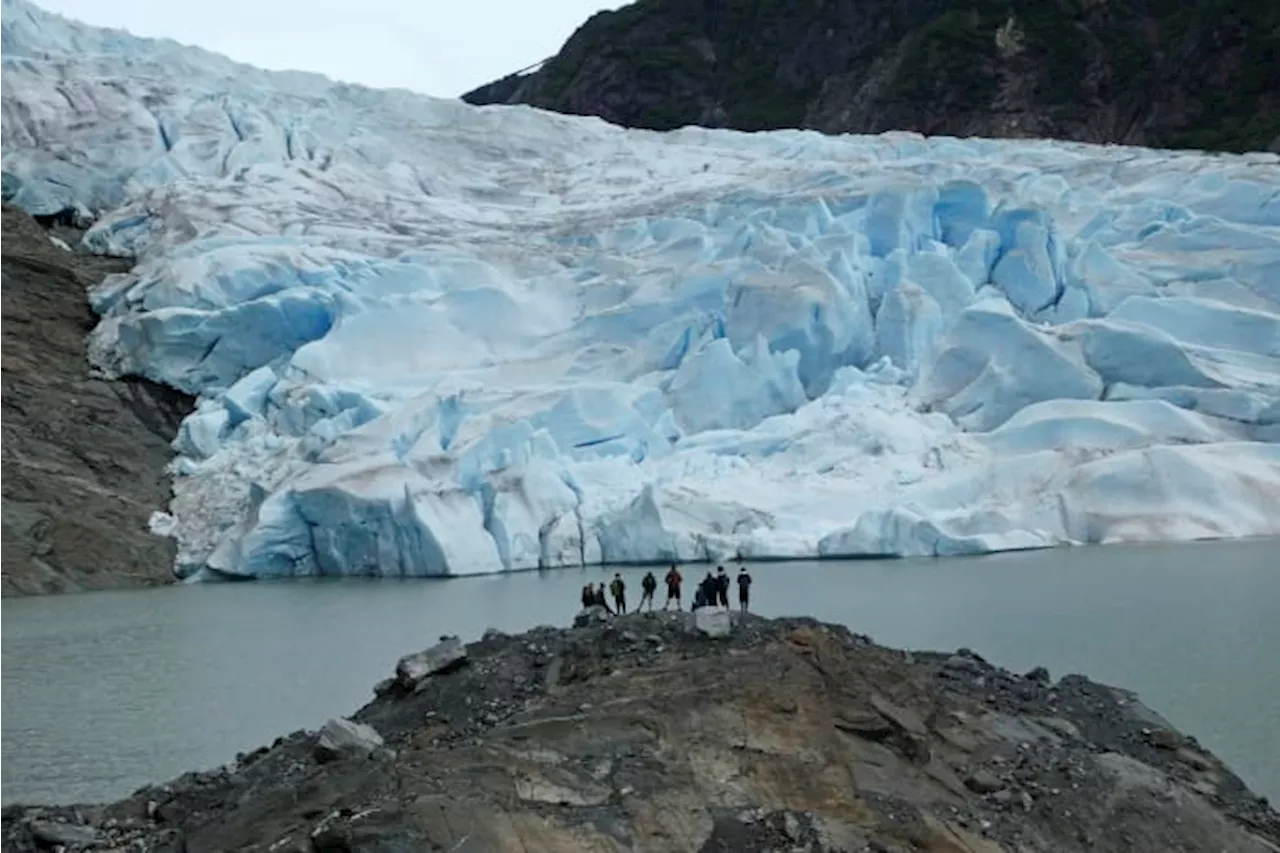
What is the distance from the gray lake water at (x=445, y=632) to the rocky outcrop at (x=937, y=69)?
97.2ft

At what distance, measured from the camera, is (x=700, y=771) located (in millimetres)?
4875

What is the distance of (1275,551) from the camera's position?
15695 mm

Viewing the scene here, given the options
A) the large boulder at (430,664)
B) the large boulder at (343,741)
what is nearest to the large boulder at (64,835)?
the large boulder at (343,741)

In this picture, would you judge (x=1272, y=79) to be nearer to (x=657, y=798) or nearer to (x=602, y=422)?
(x=602, y=422)

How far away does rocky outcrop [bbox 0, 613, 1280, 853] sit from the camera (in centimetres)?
460

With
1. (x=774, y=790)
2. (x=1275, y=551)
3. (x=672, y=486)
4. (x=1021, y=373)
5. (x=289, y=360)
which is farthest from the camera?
(x=289, y=360)

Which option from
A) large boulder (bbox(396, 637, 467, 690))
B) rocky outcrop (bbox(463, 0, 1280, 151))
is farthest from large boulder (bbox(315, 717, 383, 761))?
rocky outcrop (bbox(463, 0, 1280, 151))

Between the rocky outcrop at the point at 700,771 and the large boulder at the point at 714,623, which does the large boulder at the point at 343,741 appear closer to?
the rocky outcrop at the point at 700,771

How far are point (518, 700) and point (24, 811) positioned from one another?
1859mm

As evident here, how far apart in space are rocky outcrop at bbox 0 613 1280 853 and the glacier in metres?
11.2

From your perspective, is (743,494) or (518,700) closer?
(518,700)

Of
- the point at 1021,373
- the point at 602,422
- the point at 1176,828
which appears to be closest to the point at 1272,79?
the point at 1021,373

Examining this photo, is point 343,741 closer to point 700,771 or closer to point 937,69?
point 700,771

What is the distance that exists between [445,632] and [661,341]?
843 cm
